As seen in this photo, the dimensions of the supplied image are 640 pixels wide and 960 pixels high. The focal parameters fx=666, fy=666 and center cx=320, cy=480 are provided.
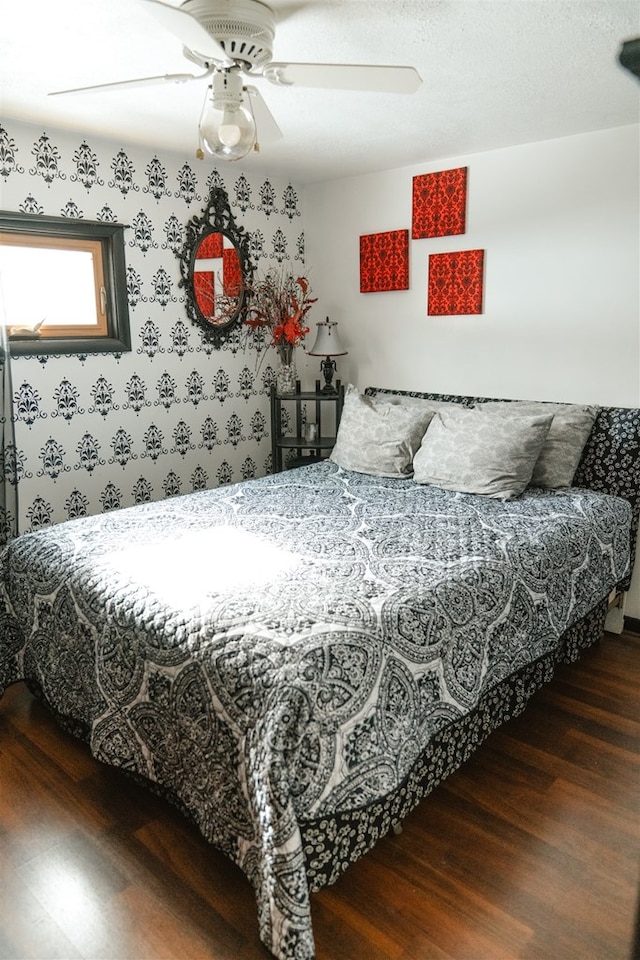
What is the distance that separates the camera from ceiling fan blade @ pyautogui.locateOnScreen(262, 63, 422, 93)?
70.9 inches

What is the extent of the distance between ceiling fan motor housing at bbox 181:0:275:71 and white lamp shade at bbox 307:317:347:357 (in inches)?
85.8

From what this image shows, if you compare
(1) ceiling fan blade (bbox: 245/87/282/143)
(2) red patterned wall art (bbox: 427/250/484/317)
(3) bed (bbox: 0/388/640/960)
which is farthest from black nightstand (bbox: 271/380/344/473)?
(1) ceiling fan blade (bbox: 245/87/282/143)

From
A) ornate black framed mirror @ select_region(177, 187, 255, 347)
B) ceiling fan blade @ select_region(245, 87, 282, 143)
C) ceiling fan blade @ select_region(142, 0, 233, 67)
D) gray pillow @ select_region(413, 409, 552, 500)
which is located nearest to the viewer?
ceiling fan blade @ select_region(142, 0, 233, 67)

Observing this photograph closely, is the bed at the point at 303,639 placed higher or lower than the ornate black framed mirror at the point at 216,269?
lower

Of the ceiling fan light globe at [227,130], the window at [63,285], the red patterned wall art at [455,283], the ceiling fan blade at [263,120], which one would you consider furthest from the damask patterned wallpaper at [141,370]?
the ceiling fan light globe at [227,130]

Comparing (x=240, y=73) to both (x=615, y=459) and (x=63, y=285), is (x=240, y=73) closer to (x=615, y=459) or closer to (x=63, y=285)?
(x=63, y=285)

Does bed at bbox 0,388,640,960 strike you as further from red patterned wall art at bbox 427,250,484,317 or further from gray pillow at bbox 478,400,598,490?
red patterned wall art at bbox 427,250,484,317

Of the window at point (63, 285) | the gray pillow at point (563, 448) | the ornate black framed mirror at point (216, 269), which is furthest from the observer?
the ornate black framed mirror at point (216, 269)

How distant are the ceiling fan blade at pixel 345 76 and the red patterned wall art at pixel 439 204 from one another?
1.67 meters

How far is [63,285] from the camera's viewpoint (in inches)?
130

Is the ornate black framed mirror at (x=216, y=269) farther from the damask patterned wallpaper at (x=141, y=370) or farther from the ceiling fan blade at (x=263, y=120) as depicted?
the ceiling fan blade at (x=263, y=120)

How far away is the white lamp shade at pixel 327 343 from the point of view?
13.0ft

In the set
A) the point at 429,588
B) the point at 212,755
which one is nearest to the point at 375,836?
the point at 212,755

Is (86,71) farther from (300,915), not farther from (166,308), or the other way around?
(300,915)
